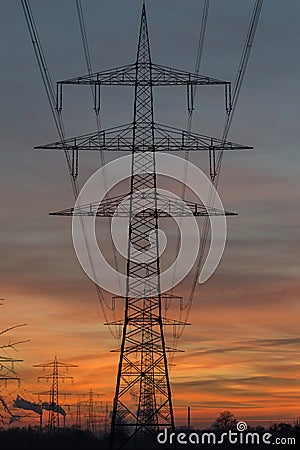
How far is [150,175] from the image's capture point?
65125 mm

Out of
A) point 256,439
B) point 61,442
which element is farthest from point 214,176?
point 61,442

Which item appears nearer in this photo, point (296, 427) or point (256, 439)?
point (256, 439)

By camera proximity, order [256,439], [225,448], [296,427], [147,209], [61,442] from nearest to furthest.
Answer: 1. [147,209]
2. [256,439]
3. [296,427]
4. [225,448]
5. [61,442]

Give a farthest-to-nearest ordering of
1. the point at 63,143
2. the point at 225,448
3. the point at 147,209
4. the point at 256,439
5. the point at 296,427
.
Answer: the point at 225,448 < the point at 296,427 < the point at 256,439 < the point at 147,209 < the point at 63,143

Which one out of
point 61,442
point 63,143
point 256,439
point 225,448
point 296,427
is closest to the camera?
point 63,143

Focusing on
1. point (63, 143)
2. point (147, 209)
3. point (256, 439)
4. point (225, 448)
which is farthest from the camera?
point (225, 448)

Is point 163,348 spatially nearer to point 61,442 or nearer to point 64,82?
point 64,82

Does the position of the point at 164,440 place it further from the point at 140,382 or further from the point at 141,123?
the point at 141,123

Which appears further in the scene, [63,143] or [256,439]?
[256,439]

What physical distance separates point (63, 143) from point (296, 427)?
46.5 metres

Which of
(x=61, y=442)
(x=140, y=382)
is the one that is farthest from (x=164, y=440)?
(x=61, y=442)

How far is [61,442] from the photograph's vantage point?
15562cm

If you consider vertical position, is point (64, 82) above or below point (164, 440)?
above

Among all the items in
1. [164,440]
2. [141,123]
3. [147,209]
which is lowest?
[164,440]
